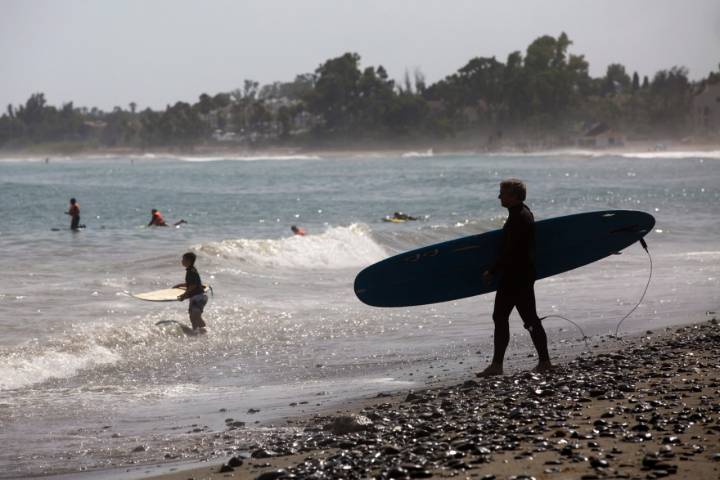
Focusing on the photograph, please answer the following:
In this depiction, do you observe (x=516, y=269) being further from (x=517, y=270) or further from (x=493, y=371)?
(x=493, y=371)

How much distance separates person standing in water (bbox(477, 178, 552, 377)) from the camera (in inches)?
325

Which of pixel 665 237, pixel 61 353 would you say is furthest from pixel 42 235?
pixel 61 353

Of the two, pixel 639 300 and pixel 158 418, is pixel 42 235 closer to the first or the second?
pixel 639 300

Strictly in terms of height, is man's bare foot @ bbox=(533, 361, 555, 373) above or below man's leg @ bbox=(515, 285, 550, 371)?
below

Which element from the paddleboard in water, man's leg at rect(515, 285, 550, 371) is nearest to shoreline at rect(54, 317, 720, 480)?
man's leg at rect(515, 285, 550, 371)

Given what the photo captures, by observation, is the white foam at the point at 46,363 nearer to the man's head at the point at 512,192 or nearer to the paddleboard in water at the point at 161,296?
the paddleboard in water at the point at 161,296

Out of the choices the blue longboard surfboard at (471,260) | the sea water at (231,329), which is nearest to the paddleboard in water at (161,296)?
the sea water at (231,329)

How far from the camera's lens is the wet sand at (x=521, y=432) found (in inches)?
212

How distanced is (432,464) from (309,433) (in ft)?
5.48

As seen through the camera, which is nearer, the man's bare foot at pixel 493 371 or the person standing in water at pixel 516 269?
the person standing in water at pixel 516 269

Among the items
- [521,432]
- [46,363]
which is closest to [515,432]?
[521,432]

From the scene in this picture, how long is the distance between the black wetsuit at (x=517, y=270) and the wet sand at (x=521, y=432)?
1.46 feet

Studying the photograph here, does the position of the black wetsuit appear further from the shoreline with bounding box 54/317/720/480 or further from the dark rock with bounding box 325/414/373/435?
the dark rock with bounding box 325/414/373/435

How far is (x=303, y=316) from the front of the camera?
1480cm
